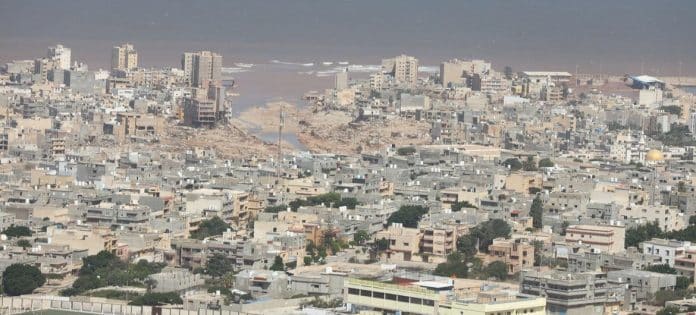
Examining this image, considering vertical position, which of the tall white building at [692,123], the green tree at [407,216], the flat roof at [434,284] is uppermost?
the tall white building at [692,123]

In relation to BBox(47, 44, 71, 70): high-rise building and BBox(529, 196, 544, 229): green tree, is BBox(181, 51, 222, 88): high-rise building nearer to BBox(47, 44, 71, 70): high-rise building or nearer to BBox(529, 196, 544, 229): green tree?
BBox(47, 44, 71, 70): high-rise building

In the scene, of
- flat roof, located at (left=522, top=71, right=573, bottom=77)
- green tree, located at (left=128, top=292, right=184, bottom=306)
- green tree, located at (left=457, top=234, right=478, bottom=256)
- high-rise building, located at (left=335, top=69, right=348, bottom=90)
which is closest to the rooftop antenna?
high-rise building, located at (left=335, top=69, right=348, bottom=90)

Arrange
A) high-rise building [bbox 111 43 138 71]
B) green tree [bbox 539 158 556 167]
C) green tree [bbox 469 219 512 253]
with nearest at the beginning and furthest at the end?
1. green tree [bbox 469 219 512 253]
2. green tree [bbox 539 158 556 167]
3. high-rise building [bbox 111 43 138 71]

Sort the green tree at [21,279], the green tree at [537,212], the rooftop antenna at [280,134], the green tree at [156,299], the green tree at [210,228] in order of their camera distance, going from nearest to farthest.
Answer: the green tree at [156,299] → the green tree at [21,279] → the green tree at [210,228] → the green tree at [537,212] → the rooftop antenna at [280,134]

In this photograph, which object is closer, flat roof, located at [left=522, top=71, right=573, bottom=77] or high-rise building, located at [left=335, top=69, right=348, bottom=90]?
high-rise building, located at [left=335, top=69, right=348, bottom=90]

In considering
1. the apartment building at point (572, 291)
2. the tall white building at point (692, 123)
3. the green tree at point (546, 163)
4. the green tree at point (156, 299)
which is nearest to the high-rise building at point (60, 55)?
the tall white building at point (692, 123)

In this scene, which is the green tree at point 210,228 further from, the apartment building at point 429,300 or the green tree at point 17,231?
the apartment building at point 429,300

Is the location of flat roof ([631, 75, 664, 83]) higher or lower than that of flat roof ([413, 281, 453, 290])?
higher
